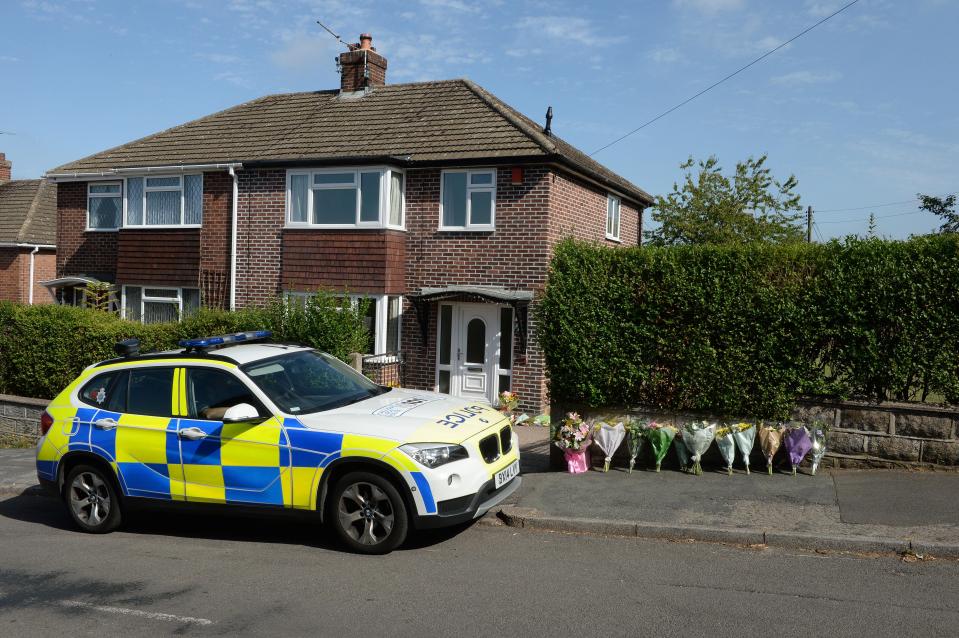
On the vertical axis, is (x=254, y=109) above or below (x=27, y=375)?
Answer: above

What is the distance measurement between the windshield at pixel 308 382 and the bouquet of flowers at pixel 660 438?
9.85ft

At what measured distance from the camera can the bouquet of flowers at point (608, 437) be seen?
9281 mm

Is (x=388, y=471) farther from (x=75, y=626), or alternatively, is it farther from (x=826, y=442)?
(x=826, y=442)

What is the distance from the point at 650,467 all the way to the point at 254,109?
1532 cm

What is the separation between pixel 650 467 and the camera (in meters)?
9.39

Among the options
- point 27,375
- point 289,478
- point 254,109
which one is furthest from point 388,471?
point 254,109

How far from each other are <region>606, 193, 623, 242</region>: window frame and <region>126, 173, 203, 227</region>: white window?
896 cm

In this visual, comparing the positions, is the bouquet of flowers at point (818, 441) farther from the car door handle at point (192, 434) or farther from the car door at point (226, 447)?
the car door handle at point (192, 434)

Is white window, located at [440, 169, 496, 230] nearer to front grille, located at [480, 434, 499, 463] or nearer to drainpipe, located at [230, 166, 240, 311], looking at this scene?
drainpipe, located at [230, 166, 240, 311]

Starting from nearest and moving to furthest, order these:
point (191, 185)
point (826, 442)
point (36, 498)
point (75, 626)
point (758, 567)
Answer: point (75, 626)
point (758, 567)
point (826, 442)
point (36, 498)
point (191, 185)

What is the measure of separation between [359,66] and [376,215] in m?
5.45

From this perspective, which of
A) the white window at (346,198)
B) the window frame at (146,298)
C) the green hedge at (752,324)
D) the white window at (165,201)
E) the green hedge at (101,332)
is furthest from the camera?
the window frame at (146,298)

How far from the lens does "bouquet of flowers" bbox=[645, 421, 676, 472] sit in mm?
9086

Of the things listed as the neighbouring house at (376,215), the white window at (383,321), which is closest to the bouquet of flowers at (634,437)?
the neighbouring house at (376,215)
